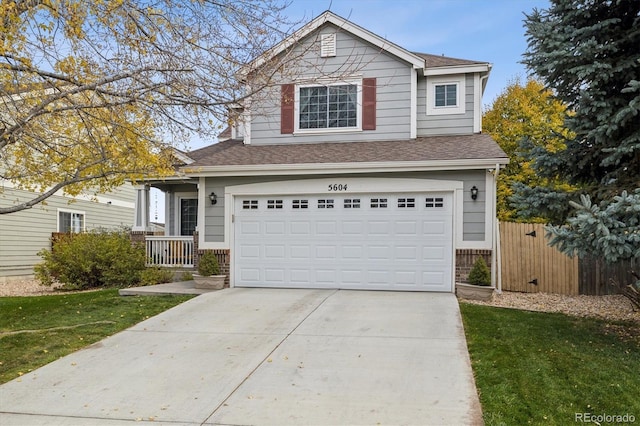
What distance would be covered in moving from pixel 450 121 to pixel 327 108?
10.2ft

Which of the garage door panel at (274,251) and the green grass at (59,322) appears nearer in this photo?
the green grass at (59,322)

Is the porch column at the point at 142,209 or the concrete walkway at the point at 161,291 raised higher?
the porch column at the point at 142,209

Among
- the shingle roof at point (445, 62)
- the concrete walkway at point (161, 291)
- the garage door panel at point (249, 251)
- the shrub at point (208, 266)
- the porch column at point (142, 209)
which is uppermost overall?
the shingle roof at point (445, 62)

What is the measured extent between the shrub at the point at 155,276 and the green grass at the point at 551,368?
7735 millimetres

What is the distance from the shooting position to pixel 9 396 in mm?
4973

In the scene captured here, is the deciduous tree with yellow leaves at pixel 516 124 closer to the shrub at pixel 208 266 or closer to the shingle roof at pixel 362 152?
the shingle roof at pixel 362 152

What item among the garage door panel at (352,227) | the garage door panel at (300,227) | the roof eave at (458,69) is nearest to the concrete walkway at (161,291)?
the garage door panel at (300,227)

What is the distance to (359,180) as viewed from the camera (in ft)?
35.2

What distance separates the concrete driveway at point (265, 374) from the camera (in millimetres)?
4500

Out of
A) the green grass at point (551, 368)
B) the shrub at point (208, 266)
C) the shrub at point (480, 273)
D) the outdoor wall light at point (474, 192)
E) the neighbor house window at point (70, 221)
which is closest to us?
the green grass at point (551, 368)

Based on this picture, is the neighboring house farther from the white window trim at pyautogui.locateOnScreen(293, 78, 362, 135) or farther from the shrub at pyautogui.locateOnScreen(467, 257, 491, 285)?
the shrub at pyautogui.locateOnScreen(467, 257, 491, 285)

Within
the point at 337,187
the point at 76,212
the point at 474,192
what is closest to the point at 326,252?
the point at 337,187

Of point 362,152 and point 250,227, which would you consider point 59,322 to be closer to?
point 250,227

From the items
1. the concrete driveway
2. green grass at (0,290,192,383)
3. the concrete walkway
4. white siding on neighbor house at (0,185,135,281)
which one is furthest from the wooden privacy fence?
white siding on neighbor house at (0,185,135,281)
